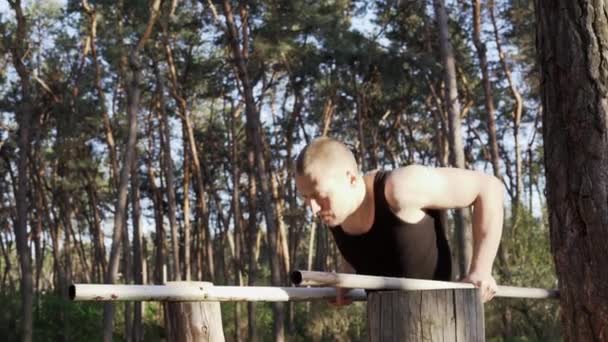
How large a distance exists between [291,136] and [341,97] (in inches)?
104

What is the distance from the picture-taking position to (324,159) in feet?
7.68

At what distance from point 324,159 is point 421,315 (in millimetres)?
504

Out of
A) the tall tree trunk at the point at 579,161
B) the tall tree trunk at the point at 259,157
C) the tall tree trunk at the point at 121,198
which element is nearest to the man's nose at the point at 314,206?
the tall tree trunk at the point at 579,161

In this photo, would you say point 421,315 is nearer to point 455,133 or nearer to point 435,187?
point 435,187

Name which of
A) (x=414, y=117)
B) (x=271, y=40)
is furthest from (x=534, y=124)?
(x=271, y=40)

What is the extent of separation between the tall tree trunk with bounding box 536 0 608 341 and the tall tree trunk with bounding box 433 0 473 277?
35.4ft

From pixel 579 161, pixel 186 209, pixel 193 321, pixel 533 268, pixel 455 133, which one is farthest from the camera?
pixel 186 209

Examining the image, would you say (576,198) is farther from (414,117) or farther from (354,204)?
(414,117)

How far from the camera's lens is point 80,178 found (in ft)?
96.4

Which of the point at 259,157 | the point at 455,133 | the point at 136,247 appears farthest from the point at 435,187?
the point at 136,247

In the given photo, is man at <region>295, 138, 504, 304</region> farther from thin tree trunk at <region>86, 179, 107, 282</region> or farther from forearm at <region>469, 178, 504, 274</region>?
thin tree trunk at <region>86, 179, 107, 282</region>

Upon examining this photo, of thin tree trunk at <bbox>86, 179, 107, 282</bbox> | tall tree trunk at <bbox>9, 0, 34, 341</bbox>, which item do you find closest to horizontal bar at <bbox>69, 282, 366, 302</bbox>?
tall tree trunk at <bbox>9, 0, 34, 341</bbox>

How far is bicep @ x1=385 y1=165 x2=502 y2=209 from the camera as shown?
7.99ft

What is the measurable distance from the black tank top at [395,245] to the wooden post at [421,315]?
359mm
